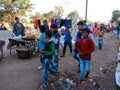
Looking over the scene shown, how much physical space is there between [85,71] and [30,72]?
187 centimetres

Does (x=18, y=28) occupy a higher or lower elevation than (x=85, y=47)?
higher

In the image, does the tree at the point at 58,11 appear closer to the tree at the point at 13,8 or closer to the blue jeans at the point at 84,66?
the tree at the point at 13,8

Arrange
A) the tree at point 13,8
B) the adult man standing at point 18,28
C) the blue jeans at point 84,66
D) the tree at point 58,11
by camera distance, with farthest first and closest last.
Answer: the tree at point 58,11
the tree at point 13,8
the adult man standing at point 18,28
the blue jeans at point 84,66

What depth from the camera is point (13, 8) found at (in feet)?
142

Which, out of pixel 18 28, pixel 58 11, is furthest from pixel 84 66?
pixel 58 11

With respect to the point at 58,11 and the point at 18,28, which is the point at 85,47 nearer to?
the point at 18,28

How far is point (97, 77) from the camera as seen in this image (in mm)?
7793

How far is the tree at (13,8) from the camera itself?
4262cm

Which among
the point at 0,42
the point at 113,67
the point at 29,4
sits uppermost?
the point at 29,4

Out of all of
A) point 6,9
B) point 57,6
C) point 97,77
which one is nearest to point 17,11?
point 6,9

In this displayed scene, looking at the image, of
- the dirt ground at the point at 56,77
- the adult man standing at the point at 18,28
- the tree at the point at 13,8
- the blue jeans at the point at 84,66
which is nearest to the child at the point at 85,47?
the blue jeans at the point at 84,66

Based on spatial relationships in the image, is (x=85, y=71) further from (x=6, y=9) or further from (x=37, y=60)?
(x=6, y=9)

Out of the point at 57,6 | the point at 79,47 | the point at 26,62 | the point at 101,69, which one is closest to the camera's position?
the point at 79,47

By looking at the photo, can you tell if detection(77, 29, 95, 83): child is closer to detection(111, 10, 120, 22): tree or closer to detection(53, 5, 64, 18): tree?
detection(53, 5, 64, 18): tree
